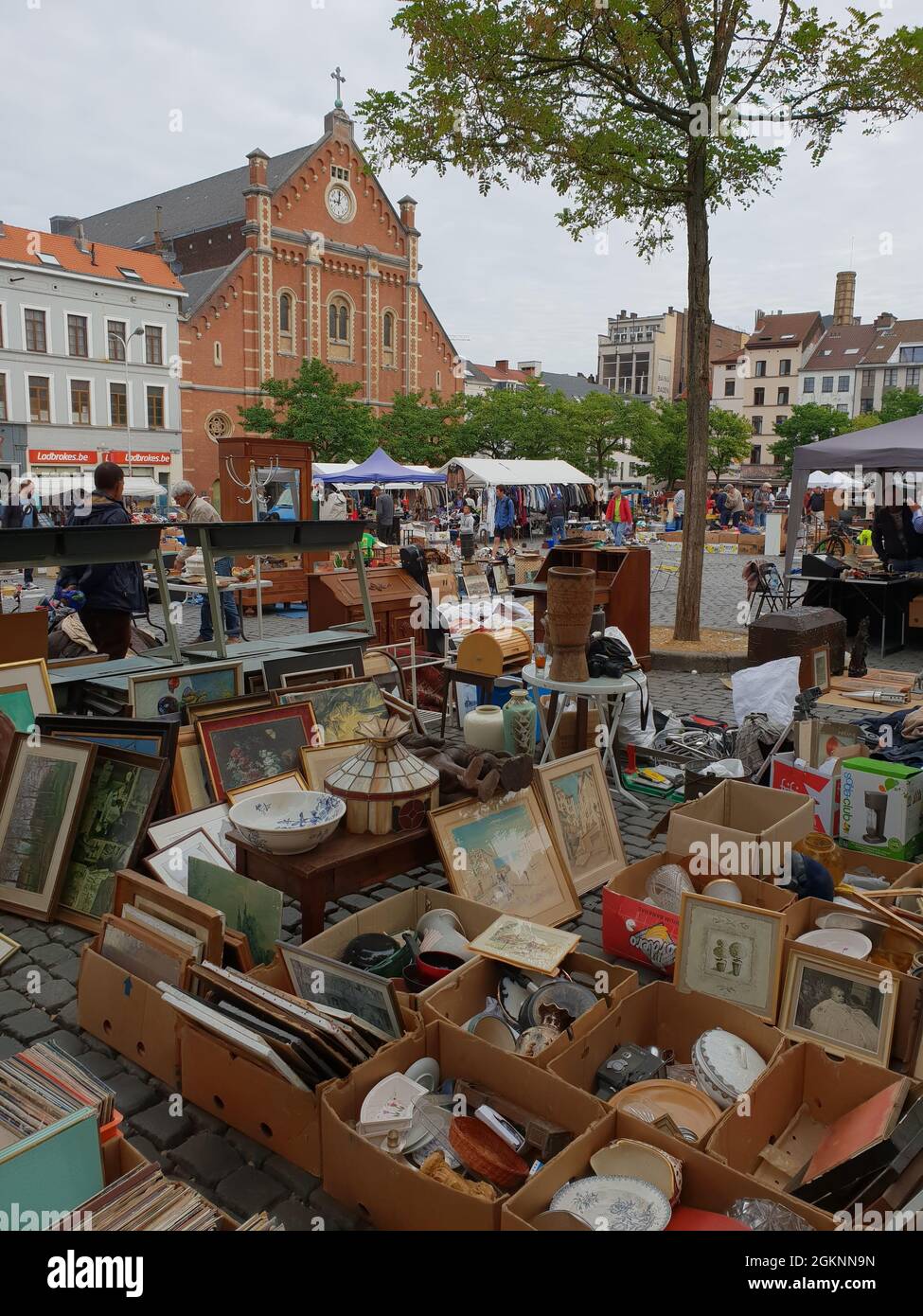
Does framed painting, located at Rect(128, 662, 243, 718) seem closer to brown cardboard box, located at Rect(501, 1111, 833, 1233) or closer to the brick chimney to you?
brown cardboard box, located at Rect(501, 1111, 833, 1233)

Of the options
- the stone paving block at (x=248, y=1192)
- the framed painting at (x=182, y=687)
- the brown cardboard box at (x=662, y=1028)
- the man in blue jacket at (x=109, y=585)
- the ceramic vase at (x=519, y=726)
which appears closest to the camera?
the stone paving block at (x=248, y=1192)

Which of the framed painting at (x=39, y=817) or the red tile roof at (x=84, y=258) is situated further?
the red tile roof at (x=84, y=258)

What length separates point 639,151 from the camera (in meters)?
9.93

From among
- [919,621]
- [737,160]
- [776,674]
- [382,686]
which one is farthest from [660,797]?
[737,160]

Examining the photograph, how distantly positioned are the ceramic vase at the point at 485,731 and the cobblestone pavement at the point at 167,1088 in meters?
0.93

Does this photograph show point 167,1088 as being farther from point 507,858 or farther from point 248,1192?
point 507,858

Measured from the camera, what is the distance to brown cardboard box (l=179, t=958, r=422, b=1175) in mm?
2627

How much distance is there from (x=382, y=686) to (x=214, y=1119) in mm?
4047

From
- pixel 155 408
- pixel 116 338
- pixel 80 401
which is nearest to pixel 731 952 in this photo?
pixel 80 401

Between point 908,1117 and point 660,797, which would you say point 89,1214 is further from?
point 660,797

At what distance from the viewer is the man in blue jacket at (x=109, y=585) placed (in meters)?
6.33

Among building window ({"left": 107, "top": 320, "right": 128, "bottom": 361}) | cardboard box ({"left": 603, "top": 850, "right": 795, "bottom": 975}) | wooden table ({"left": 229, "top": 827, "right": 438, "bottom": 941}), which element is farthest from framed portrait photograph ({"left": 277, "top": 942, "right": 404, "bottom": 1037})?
building window ({"left": 107, "top": 320, "right": 128, "bottom": 361})

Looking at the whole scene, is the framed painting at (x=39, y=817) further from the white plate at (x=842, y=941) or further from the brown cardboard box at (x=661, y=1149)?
the white plate at (x=842, y=941)

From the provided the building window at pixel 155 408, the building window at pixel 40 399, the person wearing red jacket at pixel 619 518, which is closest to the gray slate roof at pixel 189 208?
the building window at pixel 155 408
